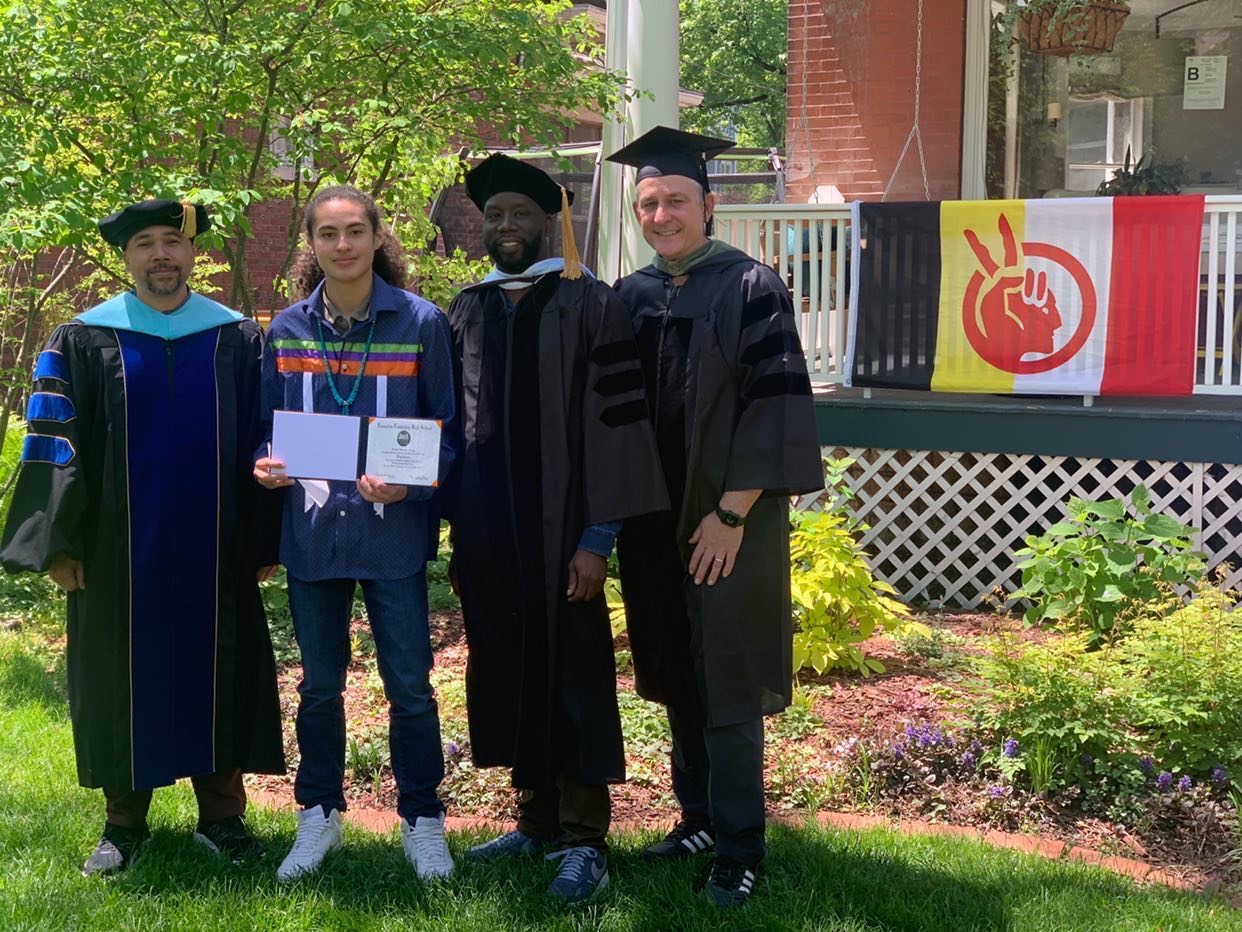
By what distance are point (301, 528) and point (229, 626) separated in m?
0.44

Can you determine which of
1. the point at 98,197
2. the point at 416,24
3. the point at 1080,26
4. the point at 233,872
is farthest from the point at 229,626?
the point at 1080,26

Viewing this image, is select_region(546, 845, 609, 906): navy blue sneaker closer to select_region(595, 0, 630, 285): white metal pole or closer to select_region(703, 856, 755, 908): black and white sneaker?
select_region(703, 856, 755, 908): black and white sneaker

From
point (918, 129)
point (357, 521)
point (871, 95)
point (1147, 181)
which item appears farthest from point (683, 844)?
point (1147, 181)

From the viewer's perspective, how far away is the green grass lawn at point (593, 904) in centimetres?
360

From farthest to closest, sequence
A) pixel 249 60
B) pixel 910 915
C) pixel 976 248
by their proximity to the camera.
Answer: pixel 976 248
pixel 249 60
pixel 910 915

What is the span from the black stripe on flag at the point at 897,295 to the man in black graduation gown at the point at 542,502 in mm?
3804

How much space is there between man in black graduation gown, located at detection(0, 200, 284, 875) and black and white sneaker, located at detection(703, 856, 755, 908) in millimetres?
1391

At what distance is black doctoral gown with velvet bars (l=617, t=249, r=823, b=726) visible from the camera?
371cm

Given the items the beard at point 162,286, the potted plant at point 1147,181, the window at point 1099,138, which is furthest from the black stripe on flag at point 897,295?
the window at point 1099,138

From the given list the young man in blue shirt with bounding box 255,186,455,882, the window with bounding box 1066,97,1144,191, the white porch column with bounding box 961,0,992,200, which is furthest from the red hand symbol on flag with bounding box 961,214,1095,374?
the window with bounding box 1066,97,1144,191

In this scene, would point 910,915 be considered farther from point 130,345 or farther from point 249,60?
point 249,60

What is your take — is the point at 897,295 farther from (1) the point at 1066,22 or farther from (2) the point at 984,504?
(1) the point at 1066,22

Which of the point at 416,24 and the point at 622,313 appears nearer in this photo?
the point at 622,313

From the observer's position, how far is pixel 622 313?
151 inches
